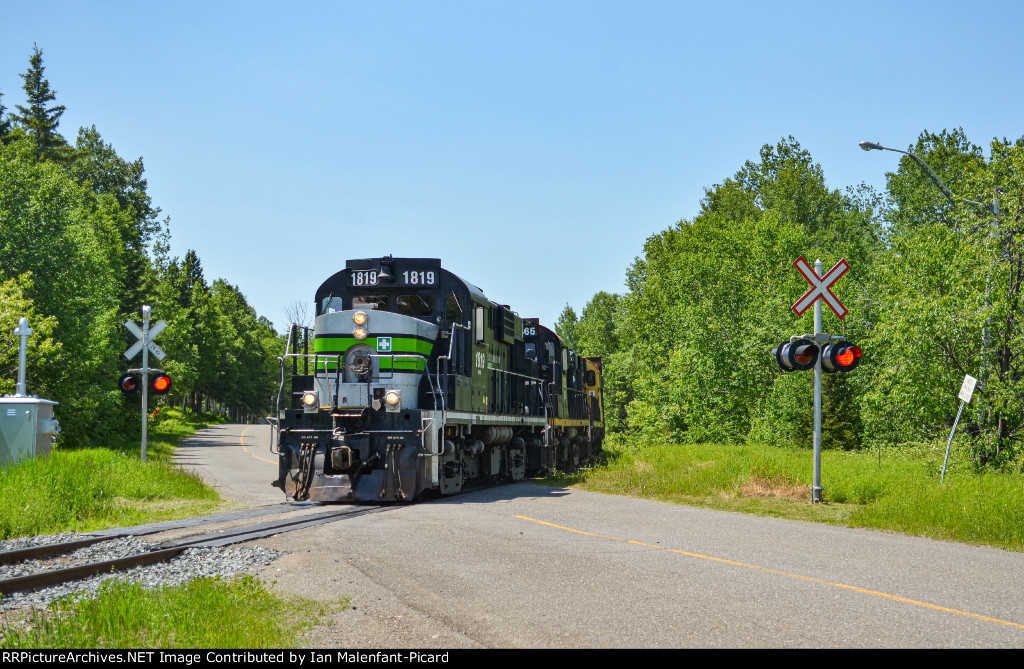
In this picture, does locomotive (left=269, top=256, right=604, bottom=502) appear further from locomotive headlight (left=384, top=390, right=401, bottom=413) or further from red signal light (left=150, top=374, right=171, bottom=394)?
red signal light (left=150, top=374, right=171, bottom=394)

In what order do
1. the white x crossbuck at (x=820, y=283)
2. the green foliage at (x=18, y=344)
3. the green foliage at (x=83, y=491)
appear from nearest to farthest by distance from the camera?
the green foliage at (x=83, y=491) → the white x crossbuck at (x=820, y=283) → the green foliage at (x=18, y=344)

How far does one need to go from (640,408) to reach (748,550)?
43.3 metres

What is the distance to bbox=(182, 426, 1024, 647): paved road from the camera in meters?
6.39

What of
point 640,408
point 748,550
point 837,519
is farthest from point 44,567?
point 640,408

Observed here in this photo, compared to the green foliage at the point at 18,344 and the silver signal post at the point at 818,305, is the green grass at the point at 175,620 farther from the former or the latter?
the green foliage at the point at 18,344

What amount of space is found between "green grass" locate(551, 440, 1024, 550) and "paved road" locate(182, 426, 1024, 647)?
82 centimetres

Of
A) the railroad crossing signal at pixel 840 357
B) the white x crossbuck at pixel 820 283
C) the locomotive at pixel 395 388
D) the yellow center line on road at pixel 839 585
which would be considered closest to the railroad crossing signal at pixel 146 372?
the locomotive at pixel 395 388

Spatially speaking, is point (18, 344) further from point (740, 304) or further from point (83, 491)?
point (740, 304)

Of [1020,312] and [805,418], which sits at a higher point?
[1020,312]

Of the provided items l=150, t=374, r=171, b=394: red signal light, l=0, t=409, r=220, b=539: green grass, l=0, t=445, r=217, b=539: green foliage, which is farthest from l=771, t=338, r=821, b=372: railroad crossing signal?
l=150, t=374, r=171, b=394: red signal light

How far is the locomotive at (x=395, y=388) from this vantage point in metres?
15.5

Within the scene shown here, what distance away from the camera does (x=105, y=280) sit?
44.0 metres

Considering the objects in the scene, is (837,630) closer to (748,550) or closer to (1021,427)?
(748,550)

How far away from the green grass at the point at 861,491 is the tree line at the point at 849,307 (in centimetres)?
206
